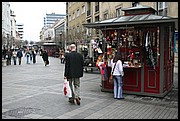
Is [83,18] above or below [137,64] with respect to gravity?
above

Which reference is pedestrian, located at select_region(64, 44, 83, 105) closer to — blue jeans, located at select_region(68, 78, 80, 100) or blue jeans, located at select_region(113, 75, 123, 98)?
blue jeans, located at select_region(68, 78, 80, 100)

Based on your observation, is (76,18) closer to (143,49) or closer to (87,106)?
(143,49)

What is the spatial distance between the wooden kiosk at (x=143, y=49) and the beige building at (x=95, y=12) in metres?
7.51

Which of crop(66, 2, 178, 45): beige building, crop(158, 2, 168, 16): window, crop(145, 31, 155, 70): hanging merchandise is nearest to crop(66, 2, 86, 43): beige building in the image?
crop(66, 2, 178, 45): beige building

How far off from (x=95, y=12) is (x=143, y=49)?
26869 millimetres

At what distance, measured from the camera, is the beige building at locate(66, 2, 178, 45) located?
18.7m

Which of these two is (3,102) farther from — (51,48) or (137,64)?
(51,48)

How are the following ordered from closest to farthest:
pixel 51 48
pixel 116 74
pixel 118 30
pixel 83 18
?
pixel 116 74 < pixel 118 30 < pixel 83 18 < pixel 51 48

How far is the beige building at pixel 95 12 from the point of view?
18736 mm

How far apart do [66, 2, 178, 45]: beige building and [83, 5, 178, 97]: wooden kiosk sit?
7514mm

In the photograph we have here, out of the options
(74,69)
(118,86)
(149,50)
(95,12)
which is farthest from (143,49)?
(95,12)

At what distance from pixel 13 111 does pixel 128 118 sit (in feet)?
10.2

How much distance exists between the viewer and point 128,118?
614 centimetres

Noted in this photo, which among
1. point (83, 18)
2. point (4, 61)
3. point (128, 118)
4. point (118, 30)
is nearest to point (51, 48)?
Answer: point (83, 18)
